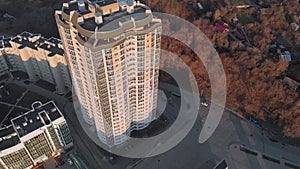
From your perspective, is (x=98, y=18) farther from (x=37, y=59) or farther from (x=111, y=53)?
(x=37, y=59)

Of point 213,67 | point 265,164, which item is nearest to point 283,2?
point 213,67

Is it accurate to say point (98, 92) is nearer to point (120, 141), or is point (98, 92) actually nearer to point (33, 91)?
point (120, 141)

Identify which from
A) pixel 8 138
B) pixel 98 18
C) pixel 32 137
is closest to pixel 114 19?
pixel 98 18

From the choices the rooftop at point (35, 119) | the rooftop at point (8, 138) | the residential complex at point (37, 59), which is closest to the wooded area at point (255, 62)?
the residential complex at point (37, 59)

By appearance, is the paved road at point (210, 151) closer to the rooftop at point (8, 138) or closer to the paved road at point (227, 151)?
the paved road at point (227, 151)

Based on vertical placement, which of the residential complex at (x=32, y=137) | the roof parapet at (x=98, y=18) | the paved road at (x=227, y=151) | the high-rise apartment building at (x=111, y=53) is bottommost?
the paved road at (x=227, y=151)
